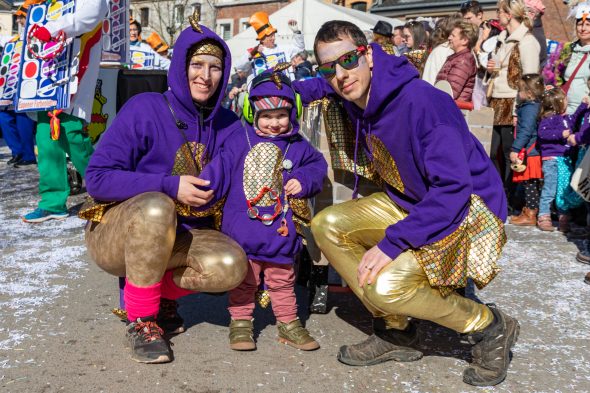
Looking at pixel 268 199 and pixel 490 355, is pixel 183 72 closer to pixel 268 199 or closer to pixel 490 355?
pixel 268 199

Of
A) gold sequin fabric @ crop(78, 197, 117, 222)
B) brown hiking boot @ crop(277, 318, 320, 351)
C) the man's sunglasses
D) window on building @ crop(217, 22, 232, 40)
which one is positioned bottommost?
brown hiking boot @ crop(277, 318, 320, 351)

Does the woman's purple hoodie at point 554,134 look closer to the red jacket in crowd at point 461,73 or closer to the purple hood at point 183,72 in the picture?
the red jacket in crowd at point 461,73

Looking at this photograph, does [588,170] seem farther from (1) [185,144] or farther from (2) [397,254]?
(1) [185,144]

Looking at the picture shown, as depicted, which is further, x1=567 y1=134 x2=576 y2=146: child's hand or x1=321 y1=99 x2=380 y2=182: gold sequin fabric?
x1=567 y1=134 x2=576 y2=146: child's hand

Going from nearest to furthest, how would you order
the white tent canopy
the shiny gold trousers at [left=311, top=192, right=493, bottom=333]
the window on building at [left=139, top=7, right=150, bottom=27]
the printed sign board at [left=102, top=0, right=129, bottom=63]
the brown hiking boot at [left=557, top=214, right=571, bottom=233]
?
1. the shiny gold trousers at [left=311, top=192, right=493, bottom=333]
2. the brown hiking boot at [left=557, top=214, right=571, bottom=233]
3. the printed sign board at [left=102, top=0, right=129, bottom=63]
4. the white tent canopy
5. the window on building at [left=139, top=7, right=150, bottom=27]

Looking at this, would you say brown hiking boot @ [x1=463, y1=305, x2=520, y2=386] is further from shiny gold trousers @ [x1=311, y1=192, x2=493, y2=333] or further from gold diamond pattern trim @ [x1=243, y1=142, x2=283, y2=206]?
gold diamond pattern trim @ [x1=243, y1=142, x2=283, y2=206]

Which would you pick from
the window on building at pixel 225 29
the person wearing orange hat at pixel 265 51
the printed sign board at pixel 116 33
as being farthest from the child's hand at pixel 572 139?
the window on building at pixel 225 29

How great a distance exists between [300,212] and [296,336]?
582 mm

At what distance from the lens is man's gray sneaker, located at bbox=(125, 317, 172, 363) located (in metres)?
2.70

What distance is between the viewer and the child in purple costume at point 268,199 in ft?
9.68

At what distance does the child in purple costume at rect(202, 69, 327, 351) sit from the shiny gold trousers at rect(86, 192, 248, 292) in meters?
0.14

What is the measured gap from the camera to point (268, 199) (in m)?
2.98

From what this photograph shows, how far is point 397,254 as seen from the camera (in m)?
2.54

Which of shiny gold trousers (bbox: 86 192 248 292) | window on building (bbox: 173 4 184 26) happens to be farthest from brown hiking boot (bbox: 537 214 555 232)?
window on building (bbox: 173 4 184 26)
